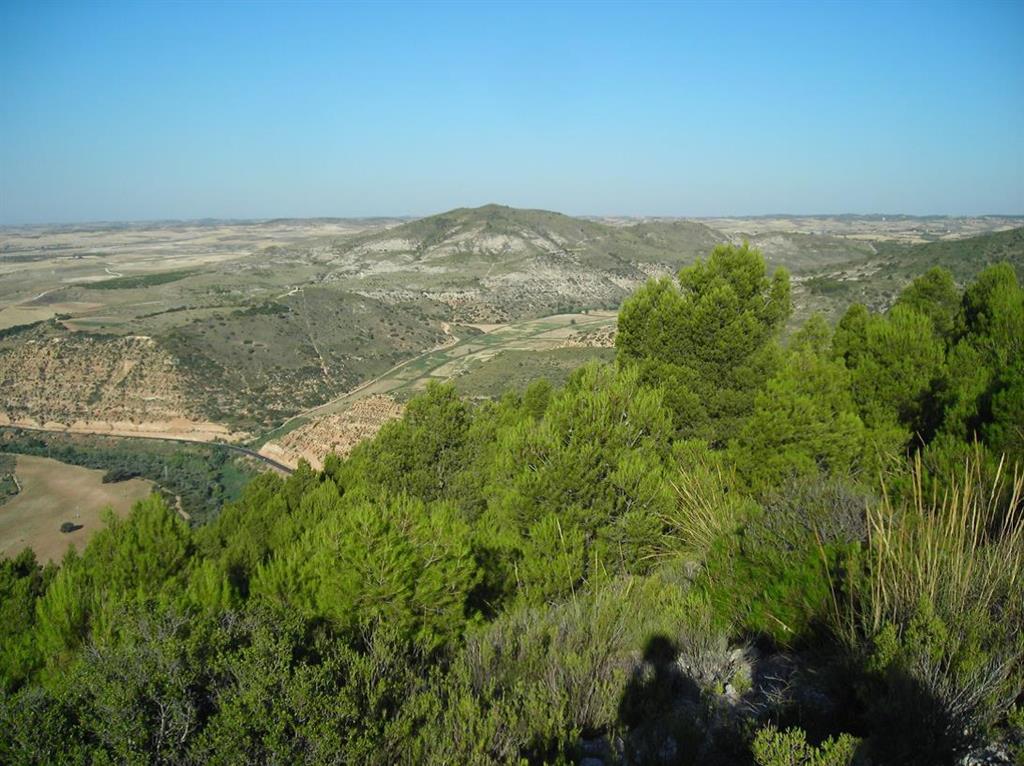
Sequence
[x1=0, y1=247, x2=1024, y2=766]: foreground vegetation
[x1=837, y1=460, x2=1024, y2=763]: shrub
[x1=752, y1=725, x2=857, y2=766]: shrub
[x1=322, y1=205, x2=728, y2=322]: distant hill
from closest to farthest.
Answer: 1. [x1=752, y1=725, x2=857, y2=766]: shrub
2. [x1=837, y1=460, x2=1024, y2=763]: shrub
3. [x1=0, y1=247, x2=1024, y2=766]: foreground vegetation
4. [x1=322, y1=205, x2=728, y2=322]: distant hill

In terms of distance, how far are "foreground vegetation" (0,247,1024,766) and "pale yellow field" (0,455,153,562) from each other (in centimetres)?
2033

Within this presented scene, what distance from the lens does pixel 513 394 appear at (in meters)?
21.3

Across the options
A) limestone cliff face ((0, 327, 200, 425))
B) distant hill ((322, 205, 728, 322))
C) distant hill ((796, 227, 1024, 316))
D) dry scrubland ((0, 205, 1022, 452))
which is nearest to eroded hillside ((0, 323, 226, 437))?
limestone cliff face ((0, 327, 200, 425))

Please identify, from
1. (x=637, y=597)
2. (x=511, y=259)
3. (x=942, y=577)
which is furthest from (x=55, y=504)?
(x=511, y=259)

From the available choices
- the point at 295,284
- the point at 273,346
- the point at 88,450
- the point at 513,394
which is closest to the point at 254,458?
the point at 88,450

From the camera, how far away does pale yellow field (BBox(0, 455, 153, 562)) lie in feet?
94.9

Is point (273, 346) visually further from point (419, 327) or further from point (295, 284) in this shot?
point (295, 284)

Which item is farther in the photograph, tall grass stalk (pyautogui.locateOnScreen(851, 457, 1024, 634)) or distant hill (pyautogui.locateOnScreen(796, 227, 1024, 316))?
distant hill (pyautogui.locateOnScreen(796, 227, 1024, 316))

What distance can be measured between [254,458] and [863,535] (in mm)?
42079

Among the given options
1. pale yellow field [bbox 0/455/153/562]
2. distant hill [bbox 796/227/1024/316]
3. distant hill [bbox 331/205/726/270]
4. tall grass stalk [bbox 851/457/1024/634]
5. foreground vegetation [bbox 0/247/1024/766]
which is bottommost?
pale yellow field [bbox 0/455/153/562]

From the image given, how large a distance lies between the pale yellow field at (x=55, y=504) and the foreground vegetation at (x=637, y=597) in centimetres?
2033

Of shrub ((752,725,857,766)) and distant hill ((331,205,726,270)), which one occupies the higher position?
distant hill ((331,205,726,270))

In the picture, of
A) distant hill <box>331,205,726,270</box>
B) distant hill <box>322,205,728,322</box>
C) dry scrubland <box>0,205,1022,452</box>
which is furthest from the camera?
distant hill <box>331,205,726,270</box>

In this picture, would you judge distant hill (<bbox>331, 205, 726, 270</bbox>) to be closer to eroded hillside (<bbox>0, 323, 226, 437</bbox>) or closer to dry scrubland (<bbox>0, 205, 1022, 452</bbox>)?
dry scrubland (<bbox>0, 205, 1022, 452</bbox>)
